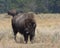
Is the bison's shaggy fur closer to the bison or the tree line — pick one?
the bison

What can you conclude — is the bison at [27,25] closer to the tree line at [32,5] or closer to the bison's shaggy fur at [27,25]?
the bison's shaggy fur at [27,25]

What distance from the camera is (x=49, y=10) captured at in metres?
48.8

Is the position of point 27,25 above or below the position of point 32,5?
above

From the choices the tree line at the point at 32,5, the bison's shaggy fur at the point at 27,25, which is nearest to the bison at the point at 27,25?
the bison's shaggy fur at the point at 27,25

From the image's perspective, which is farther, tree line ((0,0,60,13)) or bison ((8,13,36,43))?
tree line ((0,0,60,13))

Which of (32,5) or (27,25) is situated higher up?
(27,25)

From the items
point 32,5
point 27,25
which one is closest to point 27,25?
point 27,25

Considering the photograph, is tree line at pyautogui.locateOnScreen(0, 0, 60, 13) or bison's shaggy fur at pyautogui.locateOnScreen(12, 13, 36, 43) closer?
bison's shaggy fur at pyautogui.locateOnScreen(12, 13, 36, 43)

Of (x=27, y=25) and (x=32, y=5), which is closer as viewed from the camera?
(x=27, y=25)

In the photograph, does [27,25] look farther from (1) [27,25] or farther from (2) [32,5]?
(2) [32,5]

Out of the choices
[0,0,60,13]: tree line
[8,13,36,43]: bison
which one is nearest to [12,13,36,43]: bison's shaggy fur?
[8,13,36,43]: bison

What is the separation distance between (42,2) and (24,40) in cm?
3705

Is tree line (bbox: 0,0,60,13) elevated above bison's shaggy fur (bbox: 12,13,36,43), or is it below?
below

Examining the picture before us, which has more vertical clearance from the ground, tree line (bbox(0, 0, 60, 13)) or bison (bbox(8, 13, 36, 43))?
bison (bbox(8, 13, 36, 43))
